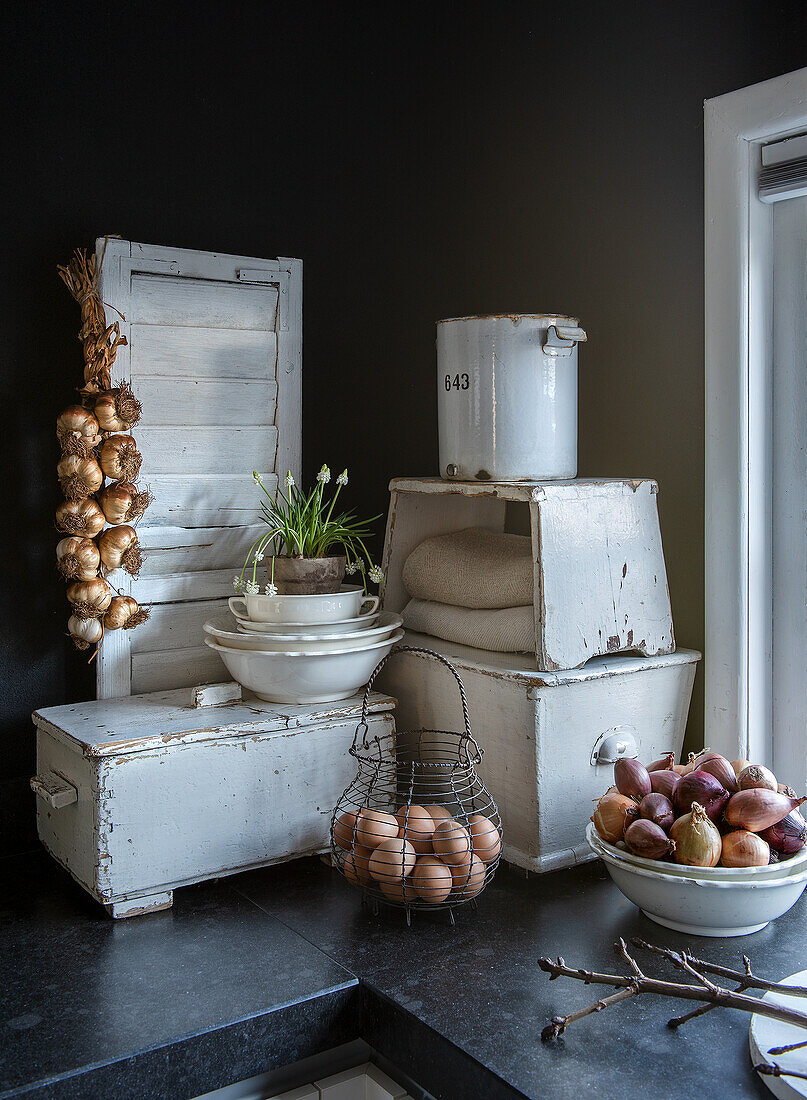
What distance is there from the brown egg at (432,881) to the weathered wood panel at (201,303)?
0.96 m

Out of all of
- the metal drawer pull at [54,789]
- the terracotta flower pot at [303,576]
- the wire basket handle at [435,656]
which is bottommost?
the metal drawer pull at [54,789]

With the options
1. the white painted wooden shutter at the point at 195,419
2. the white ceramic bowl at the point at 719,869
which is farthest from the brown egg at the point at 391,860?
the white painted wooden shutter at the point at 195,419

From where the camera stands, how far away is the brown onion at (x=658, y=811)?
1.28 m

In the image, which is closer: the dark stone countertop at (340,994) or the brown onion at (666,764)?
the dark stone countertop at (340,994)

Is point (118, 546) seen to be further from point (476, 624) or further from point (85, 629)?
point (476, 624)

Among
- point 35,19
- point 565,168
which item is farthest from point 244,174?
point 565,168

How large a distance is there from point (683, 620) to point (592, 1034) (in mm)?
805

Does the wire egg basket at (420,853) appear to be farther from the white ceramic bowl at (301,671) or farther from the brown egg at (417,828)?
the white ceramic bowl at (301,671)

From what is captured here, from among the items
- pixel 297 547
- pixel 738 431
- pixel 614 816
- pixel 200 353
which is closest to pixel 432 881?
pixel 614 816

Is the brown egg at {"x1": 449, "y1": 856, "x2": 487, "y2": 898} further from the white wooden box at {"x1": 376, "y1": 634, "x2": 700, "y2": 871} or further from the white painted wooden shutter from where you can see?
the white painted wooden shutter

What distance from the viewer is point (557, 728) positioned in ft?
4.88

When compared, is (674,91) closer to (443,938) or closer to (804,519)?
(804,519)

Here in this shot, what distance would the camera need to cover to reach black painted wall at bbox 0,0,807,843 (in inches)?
63.7

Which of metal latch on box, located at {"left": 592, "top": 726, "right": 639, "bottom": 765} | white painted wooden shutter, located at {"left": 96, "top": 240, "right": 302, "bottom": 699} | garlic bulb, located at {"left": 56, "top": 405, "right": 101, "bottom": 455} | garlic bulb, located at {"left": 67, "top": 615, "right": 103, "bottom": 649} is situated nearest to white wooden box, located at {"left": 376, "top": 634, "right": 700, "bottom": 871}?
metal latch on box, located at {"left": 592, "top": 726, "right": 639, "bottom": 765}
